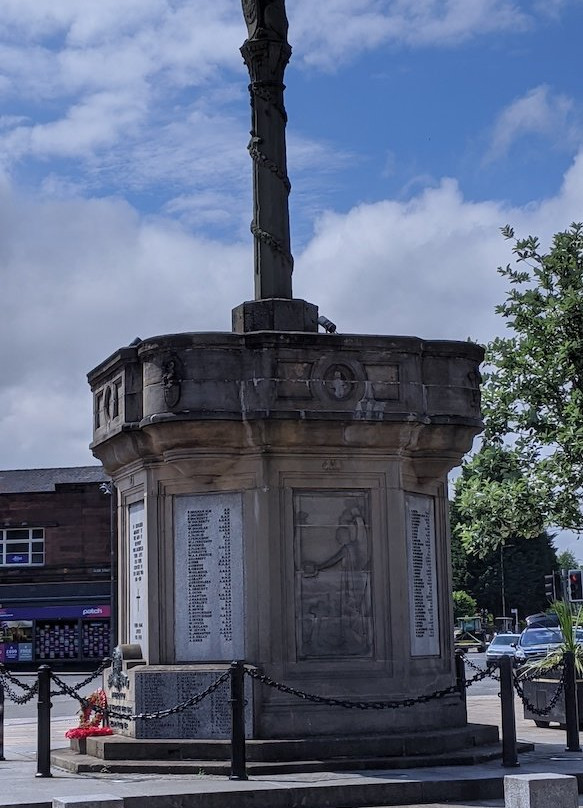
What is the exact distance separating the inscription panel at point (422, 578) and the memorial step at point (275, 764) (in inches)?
58.7

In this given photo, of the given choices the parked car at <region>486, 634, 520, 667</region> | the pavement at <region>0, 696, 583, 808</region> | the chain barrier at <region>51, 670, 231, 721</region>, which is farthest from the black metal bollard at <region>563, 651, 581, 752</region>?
the parked car at <region>486, 634, 520, 667</region>

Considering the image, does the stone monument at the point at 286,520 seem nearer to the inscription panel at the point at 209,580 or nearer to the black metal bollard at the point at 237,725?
the inscription panel at the point at 209,580

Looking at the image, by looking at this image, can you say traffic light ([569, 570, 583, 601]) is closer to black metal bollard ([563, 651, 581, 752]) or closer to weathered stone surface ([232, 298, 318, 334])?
black metal bollard ([563, 651, 581, 752])

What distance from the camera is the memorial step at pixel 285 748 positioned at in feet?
42.5

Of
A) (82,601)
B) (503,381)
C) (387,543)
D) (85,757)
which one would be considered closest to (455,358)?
(387,543)

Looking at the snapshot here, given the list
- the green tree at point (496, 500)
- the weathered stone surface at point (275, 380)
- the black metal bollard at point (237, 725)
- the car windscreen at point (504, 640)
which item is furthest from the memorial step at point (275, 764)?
the car windscreen at point (504, 640)

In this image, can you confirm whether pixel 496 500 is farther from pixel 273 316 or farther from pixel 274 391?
pixel 274 391

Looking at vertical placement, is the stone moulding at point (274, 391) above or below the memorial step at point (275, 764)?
above

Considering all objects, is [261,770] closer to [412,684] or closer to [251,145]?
[412,684]

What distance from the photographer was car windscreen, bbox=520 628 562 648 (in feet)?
106

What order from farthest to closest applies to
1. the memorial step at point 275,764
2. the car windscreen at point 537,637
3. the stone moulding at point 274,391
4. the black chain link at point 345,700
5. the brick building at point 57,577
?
the brick building at point 57,577
the car windscreen at point 537,637
the stone moulding at point 274,391
the black chain link at point 345,700
the memorial step at point 275,764

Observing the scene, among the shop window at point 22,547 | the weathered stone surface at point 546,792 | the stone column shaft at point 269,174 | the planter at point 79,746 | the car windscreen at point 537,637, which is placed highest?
the stone column shaft at point 269,174

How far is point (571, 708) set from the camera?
1516 cm

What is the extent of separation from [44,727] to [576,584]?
53.3 ft
